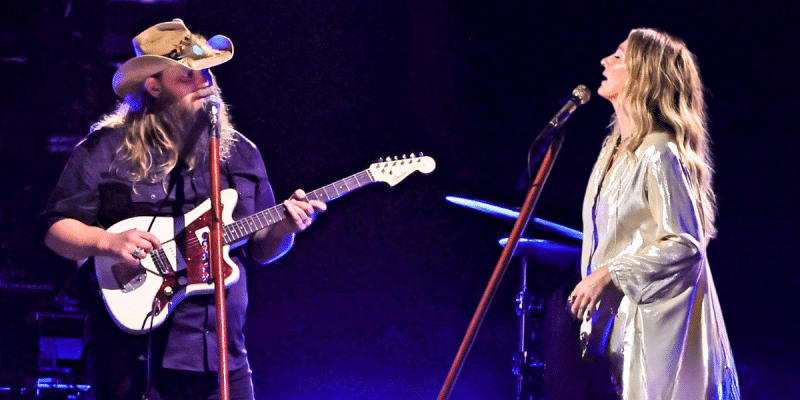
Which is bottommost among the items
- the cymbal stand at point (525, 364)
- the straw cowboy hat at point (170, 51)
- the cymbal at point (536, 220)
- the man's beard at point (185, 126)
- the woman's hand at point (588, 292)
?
the cymbal stand at point (525, 364)

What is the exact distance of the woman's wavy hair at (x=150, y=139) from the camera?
2883 millimetres

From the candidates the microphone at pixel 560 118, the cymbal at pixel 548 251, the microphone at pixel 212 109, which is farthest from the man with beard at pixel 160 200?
the cymbal at pixel 548 251

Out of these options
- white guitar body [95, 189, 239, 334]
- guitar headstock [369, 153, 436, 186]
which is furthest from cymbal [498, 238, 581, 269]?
white guitar body [95, 189, 239, 334]

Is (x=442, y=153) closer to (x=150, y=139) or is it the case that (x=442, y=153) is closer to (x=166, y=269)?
(x=150, y=139)

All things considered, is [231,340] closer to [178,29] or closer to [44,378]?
[178,29]

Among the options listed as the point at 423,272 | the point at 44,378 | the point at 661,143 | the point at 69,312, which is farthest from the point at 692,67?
the point at 44,378

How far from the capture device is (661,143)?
254 centimetres

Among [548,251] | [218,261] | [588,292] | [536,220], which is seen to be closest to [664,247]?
[588,292]

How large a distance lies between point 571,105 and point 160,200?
1.61 m

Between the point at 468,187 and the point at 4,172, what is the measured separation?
286 centimetres

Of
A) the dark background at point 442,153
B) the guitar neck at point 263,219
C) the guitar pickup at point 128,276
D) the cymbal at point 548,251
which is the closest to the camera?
the guitar pickup at point 128,276

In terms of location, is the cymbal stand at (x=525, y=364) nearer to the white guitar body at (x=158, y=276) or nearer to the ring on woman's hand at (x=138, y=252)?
the white guitar body at (x=158, y=276)

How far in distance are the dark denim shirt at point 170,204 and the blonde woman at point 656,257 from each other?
132cm

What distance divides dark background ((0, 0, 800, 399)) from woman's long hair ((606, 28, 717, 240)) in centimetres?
191
